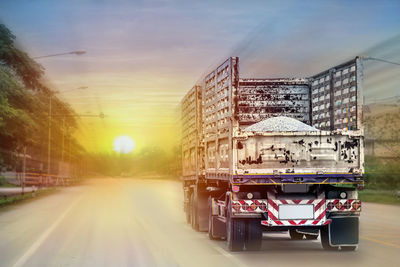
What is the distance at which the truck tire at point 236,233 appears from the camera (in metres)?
12.9

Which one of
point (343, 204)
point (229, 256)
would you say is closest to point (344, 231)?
point (343, 204)

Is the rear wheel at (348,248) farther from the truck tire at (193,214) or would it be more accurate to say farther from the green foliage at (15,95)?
the green foliage at (15,95)

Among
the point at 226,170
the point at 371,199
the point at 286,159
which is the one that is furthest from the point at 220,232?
the point at 371,199

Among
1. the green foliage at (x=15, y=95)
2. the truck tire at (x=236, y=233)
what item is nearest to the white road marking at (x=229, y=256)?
the truck tire at (x=236, y=233)

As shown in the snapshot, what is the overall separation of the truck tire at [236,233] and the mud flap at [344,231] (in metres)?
1.54

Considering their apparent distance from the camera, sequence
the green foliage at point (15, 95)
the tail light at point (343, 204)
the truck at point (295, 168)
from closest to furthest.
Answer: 1. the truck at point (295, 168)
2. the tail light at point (343, 204)
3. the green foliage at point (15, 95)

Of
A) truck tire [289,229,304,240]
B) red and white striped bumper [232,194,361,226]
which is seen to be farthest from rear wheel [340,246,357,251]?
truck tire [289,229,304,240]

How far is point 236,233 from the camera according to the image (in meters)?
13.0

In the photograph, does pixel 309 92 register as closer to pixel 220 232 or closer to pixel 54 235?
pixel 220 232

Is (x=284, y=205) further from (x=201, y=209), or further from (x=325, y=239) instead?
(x=201, y=209)

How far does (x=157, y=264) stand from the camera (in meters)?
11.3

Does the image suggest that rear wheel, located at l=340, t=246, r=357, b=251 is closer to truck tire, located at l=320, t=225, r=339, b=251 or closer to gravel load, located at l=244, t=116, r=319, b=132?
truck tire, located at l=320, t=225, r=339, b=251

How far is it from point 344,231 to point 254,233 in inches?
62.6

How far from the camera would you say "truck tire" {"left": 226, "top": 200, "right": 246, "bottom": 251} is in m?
12.9
